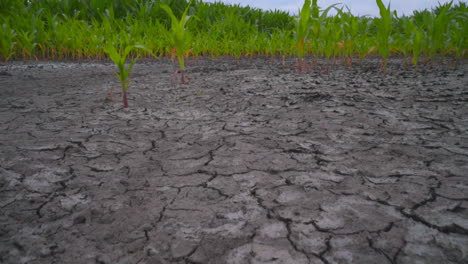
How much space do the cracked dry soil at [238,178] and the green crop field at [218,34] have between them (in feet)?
1.91

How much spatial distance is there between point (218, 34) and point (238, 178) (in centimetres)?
466

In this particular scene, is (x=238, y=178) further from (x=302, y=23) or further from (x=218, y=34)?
(x=218, y=34)

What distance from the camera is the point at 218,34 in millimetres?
5359

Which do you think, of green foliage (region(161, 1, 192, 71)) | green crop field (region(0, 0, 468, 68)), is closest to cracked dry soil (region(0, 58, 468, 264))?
green foliage (region(161, 1, 192, 71))

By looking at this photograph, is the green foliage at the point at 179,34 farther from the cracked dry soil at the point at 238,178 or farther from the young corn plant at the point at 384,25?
the young corn plant at the point at 384,25

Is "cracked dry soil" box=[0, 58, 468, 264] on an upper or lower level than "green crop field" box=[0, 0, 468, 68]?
lower

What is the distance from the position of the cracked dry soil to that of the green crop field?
582 millimetres

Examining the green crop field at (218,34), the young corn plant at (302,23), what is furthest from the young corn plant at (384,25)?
the young corn plant at (302,23)

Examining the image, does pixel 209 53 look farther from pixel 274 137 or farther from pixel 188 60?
pixel 274 137

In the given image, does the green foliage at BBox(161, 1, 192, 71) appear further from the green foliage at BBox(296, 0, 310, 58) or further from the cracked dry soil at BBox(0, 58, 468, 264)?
the green foliage at BBox(296, 0, 310, 58)

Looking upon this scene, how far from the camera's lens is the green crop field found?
8.83ft

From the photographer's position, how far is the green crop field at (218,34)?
2.69m

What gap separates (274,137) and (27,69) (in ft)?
10.1

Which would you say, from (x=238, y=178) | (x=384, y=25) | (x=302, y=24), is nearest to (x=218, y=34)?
(x=302, y=24)
